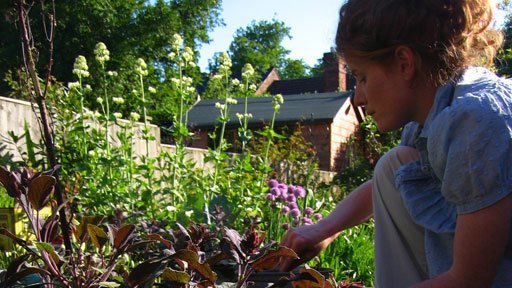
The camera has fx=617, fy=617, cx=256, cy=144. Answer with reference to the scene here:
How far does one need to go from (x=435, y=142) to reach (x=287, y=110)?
21.0 meters

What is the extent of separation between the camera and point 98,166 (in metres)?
3.95

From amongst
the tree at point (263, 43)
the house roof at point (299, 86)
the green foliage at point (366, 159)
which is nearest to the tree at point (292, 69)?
the tree at point (263, 43)

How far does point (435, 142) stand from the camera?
1.30 metres

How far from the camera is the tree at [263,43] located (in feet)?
179

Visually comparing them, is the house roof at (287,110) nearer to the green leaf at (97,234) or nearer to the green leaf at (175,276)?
the green leaf at (97,234)

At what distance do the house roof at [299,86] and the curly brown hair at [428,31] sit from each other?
37648 millimetres

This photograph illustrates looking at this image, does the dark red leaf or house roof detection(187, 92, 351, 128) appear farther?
house roof detection(187, 92, 351, 128)

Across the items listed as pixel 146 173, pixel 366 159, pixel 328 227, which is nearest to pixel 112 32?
pixel 366 159

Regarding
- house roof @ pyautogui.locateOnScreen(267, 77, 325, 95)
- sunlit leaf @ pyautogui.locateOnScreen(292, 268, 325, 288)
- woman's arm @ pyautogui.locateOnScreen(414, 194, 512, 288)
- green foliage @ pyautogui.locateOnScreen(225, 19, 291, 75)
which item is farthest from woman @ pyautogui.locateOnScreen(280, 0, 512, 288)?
green foliage @ pyautogui.locateOnScreen(225, 19, 291, 75)

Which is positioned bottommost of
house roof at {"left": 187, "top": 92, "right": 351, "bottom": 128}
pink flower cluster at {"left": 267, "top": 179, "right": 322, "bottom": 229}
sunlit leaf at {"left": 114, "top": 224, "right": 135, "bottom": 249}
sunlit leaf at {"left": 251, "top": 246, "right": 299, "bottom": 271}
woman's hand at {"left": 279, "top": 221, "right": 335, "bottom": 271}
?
pink flower cluster at {"left": 267, "top": 179, "right": 322, "bottom": 229}

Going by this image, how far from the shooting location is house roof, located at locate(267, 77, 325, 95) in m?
40.4

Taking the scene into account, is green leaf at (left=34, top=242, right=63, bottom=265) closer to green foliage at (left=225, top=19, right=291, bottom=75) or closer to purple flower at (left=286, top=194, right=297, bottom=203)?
purple flower at (left=286, top=194, right=297, bottom=203)

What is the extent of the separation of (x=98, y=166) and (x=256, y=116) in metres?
17.5

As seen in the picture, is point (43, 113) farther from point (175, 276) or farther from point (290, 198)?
point (290, 198)
